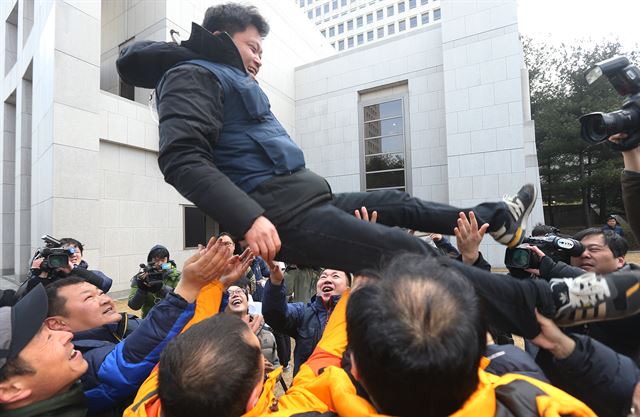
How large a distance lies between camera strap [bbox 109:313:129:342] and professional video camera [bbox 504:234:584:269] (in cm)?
217

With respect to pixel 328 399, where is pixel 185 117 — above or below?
above

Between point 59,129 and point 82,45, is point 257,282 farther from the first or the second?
point 82,45

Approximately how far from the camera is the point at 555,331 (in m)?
1.16

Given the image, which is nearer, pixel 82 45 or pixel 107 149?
pixel 82 45

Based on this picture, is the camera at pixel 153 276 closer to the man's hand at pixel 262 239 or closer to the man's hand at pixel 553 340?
the man's hand at pixel 262 239

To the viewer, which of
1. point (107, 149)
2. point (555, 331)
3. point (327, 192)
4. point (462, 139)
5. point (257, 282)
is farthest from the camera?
point (462, 139)

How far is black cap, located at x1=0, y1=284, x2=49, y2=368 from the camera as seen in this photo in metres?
1.29

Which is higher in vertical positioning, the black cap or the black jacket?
the black jacket

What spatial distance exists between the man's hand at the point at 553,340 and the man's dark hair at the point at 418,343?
19.1 inches

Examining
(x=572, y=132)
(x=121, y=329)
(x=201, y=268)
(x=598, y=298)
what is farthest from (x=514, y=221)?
(x=572, y=132)

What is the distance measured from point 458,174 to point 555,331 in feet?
40.6

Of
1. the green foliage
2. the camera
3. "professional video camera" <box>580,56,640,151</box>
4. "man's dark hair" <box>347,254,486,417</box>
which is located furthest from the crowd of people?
the green foliage

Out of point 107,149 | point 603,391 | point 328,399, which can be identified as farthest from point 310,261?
point 107,149

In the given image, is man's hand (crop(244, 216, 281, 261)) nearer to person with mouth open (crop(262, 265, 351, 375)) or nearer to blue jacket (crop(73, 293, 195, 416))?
blue jacket (crop(73, 293, 195, 416))
